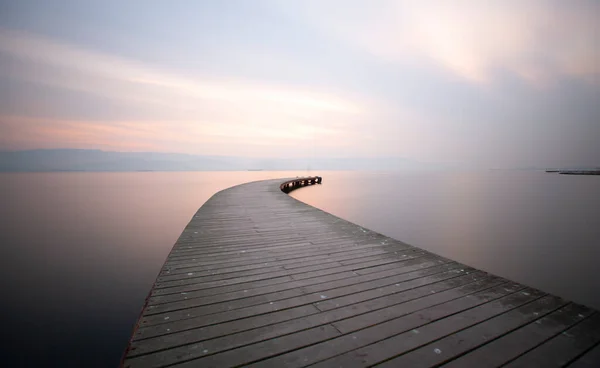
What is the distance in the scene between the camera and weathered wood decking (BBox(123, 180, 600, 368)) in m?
1.65

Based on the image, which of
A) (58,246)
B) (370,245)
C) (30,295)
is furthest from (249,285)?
(58,246)

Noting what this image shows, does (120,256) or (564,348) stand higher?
(564,348)

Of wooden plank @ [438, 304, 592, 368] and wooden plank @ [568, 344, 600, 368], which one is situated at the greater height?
wooden plank @ [568, 344, 600, 368]

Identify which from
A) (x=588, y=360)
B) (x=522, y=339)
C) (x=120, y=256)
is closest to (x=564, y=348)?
(x=588, y=360)

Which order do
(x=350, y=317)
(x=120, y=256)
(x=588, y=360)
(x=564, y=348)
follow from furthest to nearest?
(x=120, y=256), (x=350, y=317), (x=564, y=348), (x=588, y=360)

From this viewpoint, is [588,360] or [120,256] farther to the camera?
[120,256]

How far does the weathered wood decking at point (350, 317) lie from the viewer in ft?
5.42

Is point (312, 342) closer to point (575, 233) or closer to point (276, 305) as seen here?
point (276, 305)

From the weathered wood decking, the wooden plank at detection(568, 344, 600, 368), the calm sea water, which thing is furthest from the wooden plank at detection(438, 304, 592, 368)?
the calm sea water

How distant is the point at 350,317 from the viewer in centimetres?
211

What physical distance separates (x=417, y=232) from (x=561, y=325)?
364 inches

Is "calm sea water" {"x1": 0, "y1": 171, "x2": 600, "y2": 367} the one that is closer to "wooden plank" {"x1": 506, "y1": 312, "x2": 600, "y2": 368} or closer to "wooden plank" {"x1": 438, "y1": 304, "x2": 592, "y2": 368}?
"wooden plank" {"x1": 438, "y1": 304, "x2": 592, "y2": 368}

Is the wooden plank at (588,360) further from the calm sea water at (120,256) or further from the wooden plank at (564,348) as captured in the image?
the calm sea water at (120,256)

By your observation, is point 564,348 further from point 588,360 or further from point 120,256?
point 120,256
